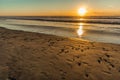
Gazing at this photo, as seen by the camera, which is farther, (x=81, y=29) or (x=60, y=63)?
(x=81, y=29)

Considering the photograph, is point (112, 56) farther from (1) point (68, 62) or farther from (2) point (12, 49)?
(2) point (12, 49)

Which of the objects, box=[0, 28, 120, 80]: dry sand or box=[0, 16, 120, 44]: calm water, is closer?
box=[0, 28, 120, 80]: dry sand

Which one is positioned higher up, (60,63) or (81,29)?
(81,29)

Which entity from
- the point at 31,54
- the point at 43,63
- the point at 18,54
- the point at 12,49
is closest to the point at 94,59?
the point at 43,63

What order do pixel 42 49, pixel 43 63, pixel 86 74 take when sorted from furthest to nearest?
1. pixel 42 49
2. pixel 43 63
3. pixel 86 74

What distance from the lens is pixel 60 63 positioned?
6812 millimetres

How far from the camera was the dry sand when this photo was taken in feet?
18.7

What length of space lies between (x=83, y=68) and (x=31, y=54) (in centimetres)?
280

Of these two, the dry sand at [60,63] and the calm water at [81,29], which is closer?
the dry sand at [60,63]

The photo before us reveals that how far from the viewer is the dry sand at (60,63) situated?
570 centimetres

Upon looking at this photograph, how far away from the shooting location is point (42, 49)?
8969mm

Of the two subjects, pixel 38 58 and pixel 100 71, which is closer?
pixel 100 71

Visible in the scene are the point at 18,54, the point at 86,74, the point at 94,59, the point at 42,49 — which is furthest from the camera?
the point at 42,49

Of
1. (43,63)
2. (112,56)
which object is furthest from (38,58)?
(112,56)
